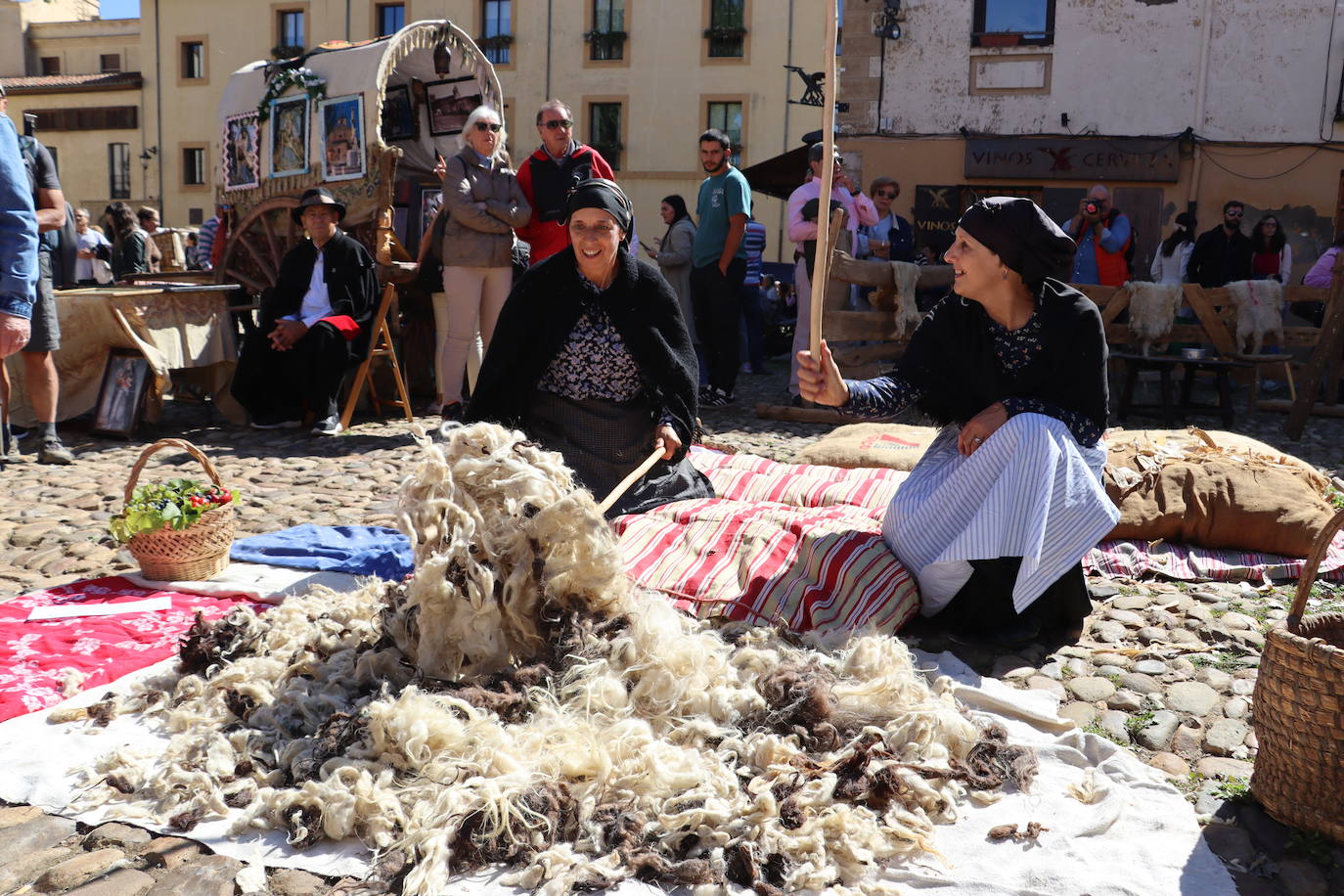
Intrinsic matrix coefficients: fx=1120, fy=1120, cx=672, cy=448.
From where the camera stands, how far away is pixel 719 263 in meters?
9.17

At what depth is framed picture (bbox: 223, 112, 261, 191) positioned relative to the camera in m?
9.37

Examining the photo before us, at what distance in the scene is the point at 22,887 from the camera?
7.46ft

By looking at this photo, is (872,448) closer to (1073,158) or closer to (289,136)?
(289,136)

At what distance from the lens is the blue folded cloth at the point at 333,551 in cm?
443

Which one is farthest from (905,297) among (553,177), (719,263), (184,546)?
(184,546)

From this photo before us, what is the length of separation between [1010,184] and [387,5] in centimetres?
2052

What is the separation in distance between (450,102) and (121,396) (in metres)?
4.25

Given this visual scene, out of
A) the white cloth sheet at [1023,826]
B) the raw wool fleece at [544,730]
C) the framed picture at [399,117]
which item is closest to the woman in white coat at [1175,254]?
the framed picture at [399,117]

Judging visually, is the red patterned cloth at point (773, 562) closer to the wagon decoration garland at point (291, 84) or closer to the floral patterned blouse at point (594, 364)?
the floral patterned blouse at point (594, 364)

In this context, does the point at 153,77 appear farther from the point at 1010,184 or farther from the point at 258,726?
the point at 258,726

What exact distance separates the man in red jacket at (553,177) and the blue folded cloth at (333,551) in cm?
302

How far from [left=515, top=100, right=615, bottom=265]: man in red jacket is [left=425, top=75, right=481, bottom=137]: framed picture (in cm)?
289

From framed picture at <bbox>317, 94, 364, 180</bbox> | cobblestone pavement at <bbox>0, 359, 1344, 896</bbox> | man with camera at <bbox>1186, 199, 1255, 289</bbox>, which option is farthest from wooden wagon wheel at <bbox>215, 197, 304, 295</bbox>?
man with camera at <bbox>1186, 199, 1255, 289</bbox>

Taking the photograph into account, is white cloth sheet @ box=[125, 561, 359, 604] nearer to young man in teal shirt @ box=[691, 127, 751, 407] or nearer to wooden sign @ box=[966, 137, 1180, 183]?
young man in teal shirt @ box=[691, 127, 751, 407]
